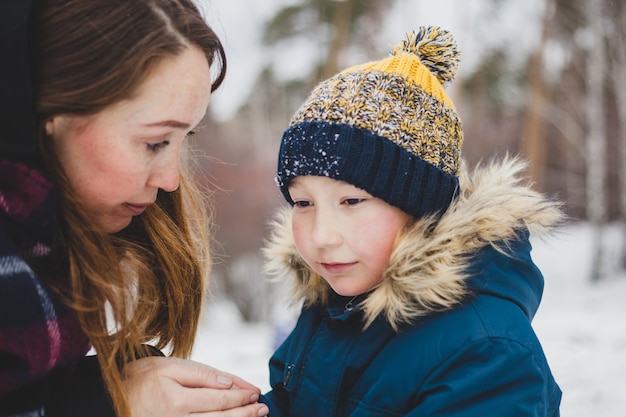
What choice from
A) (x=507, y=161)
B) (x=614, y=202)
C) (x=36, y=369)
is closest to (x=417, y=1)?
(x=614, y=202)

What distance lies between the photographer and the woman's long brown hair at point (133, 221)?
48.0 inches

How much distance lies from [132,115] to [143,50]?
0.14 metres

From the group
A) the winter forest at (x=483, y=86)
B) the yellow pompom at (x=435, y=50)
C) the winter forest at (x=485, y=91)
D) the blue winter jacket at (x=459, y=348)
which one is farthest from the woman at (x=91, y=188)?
the winter forest at (x=483, y=86)

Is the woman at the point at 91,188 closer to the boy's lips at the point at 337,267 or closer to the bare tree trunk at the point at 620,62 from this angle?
the boy's lips at the point at 337,267

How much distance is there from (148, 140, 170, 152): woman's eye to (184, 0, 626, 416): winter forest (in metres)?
4.88

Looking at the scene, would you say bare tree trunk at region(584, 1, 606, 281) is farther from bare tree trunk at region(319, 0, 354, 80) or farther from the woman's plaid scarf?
the woman's plaid scarf

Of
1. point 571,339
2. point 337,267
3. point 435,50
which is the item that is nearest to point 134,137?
point 337,267

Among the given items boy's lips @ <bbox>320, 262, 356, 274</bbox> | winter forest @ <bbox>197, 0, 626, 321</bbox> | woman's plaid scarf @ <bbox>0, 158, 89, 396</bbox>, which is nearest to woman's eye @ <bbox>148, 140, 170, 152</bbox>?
woman's plaid scarf @ <bbox>0, 158, 89, 396</bbox>

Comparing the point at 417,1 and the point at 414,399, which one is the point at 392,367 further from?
the point at 417,1

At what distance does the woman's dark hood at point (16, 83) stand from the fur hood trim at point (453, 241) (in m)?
0.92

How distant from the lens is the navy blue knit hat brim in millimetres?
1606

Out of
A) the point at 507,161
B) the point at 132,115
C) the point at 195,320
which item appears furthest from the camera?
the point at 507,161

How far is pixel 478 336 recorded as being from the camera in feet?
4.77

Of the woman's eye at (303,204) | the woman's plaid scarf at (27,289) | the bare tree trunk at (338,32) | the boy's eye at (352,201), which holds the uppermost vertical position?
the bare tree trunk at (338,32)
